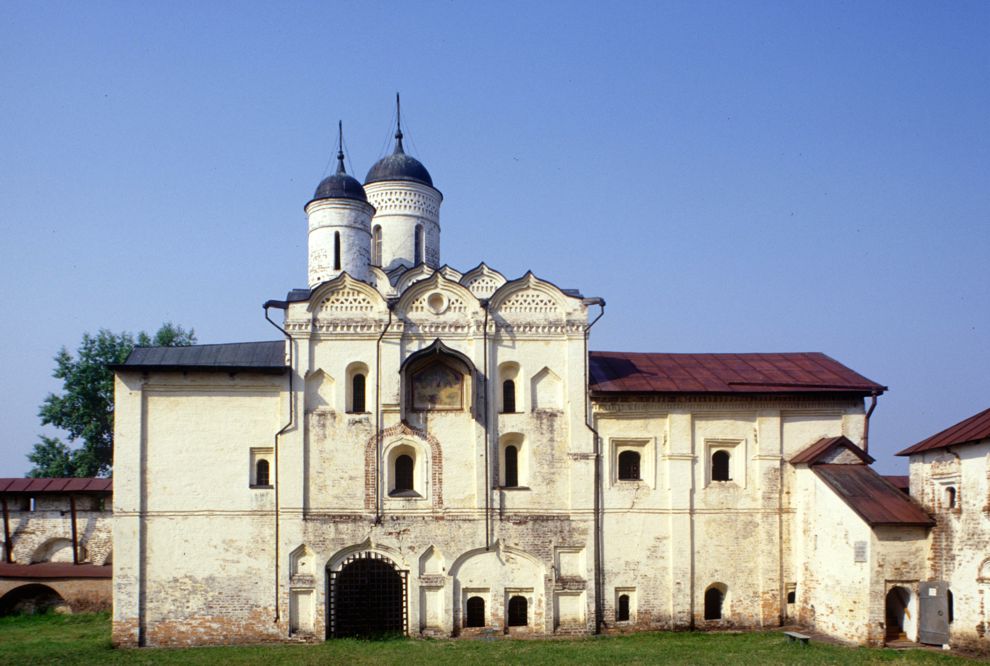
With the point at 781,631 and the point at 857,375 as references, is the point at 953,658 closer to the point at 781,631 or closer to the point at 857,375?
the point at 781,631

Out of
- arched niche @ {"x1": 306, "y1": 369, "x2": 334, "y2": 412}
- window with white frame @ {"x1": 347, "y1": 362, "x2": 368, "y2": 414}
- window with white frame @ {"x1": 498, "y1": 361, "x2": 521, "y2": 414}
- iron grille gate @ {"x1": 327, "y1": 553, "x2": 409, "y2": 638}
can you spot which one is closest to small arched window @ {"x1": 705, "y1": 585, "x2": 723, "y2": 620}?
window with white frame @ {"x1": 498, "y1": 361, "x2": 521, "y2": 414}

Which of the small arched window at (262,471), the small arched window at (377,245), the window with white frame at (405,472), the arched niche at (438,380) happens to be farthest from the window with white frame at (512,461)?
the small arched window at (377,245)

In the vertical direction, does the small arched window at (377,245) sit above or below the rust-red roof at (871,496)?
above

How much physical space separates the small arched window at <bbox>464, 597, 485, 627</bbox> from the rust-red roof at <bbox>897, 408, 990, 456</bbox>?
9.22 metres

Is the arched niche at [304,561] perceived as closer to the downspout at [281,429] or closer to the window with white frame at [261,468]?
the downspout at [281,429]

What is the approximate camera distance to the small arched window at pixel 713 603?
65.4 ft

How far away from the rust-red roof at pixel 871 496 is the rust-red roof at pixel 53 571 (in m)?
17.7

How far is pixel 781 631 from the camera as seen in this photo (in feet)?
63.9

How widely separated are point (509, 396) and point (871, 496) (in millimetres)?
7686

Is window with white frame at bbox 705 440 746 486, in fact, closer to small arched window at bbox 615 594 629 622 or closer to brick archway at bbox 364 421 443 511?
small arched window at bbox 615 594 629 622

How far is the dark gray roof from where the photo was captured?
763 inches

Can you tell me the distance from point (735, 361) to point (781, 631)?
626cm

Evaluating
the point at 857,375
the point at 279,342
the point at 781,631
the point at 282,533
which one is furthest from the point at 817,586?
the point at 279,342

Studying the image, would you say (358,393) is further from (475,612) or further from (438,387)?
(475,612)
